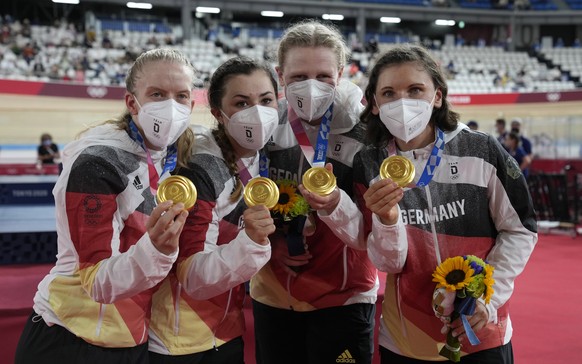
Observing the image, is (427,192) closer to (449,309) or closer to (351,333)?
(449,309)

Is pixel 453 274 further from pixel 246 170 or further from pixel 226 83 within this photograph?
pixel 226 83

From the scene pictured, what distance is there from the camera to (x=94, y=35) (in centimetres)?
2266

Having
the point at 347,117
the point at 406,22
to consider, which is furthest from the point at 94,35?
the point at 347,117

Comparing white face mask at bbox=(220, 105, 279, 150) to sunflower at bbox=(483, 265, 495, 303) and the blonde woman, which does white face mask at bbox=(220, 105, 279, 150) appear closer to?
the blonde woman

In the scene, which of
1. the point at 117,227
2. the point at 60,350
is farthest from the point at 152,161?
the point at 60,350

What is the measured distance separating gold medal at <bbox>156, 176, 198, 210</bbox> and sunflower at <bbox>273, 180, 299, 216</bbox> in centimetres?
54

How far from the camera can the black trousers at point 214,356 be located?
211cm

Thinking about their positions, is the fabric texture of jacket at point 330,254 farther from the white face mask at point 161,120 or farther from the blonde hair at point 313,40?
the white face mask at point 161,120

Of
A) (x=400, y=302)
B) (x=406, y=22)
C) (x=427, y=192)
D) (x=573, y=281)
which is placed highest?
(x=406, y=22)

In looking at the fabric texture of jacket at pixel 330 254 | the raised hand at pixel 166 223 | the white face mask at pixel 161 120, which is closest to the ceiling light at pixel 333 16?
the fabric texture of jacket at pixel 330 254

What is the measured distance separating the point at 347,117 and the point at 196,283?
40.8 inches

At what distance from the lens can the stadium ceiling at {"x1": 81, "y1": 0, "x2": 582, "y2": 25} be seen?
26344 millimetres

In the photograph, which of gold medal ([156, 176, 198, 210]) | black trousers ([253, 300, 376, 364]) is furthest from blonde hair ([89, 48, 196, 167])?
black trousers ([253, 300, 376, 364])

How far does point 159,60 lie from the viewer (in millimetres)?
2148
